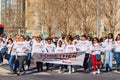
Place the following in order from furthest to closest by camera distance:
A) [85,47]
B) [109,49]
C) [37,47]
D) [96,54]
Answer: [109,49] < [85,47] < [37,47] < [96,54]

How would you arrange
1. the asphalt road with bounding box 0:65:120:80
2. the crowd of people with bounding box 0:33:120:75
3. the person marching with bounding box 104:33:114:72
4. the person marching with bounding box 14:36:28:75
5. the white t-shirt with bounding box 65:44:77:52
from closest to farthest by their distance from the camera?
1. the asphalt road with bounding box 0:65:120:80
2. the person marching with bounding box 14:36:28:75
3. the crowd of people with bounding box 0:33:120:75
4. the white t-shirt with bounding box 65:44:77:52
5. the person marching with bounding box 104:33:114:72

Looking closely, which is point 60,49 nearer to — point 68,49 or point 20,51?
point 68,49

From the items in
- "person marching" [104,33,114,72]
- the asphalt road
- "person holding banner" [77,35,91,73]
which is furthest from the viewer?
"person marching" [104,33,114,72]

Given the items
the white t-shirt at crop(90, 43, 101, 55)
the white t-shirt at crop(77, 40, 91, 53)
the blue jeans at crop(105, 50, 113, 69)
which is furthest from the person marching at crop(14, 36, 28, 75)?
the blue jeans at crop(105, 50, 113, 69)

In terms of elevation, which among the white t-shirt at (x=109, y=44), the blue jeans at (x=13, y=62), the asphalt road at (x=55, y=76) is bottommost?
the asphalt road at (x=55, y=76)

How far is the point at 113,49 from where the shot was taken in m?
21.3

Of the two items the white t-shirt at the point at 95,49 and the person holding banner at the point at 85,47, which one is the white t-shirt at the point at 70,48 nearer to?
the person holding banner at the point at 85,47

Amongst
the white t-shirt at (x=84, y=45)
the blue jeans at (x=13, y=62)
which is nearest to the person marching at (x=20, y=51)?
Result: the blue jeans at (x=13, y=62)

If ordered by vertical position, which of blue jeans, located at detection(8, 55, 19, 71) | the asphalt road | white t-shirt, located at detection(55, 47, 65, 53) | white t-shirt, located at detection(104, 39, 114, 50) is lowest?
the asphalt road

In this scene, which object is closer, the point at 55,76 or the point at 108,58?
the point at 55,76

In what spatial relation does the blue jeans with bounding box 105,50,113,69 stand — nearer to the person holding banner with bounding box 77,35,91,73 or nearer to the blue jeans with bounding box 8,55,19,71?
the person holding banner with bounding box 77,35,91,73

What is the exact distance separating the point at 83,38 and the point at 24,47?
3170mm

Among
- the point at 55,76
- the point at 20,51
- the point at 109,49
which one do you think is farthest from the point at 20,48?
the point at 109,49

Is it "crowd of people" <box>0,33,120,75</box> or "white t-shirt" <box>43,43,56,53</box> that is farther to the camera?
"white t-shirt" <box>43,43,56,53</box>
